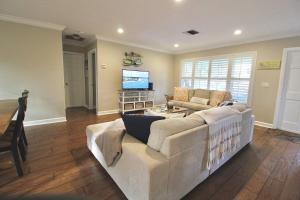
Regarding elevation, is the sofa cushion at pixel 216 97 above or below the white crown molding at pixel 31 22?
below

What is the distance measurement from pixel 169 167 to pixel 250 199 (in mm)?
1093

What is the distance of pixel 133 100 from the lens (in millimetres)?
5297

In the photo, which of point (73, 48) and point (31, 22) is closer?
point (31, 22)

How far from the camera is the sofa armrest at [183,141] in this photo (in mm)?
1361

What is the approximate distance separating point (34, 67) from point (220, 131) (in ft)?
13.6

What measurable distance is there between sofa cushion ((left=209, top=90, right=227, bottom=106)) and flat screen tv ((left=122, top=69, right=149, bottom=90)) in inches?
88.5

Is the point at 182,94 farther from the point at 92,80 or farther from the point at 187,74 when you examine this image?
the point at 92,80

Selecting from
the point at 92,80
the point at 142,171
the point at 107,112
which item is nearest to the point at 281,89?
the point at 142,171

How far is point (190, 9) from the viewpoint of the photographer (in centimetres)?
265

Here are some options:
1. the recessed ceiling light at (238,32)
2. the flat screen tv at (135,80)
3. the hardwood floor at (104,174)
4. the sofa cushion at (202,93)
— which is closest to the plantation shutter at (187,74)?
the sofa cushion at (202,93)

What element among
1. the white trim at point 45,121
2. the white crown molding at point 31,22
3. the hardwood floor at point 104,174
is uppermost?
the white crown molding at point 31,22

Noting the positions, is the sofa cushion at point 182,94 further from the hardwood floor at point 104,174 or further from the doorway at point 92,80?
the doorway at point 92,80

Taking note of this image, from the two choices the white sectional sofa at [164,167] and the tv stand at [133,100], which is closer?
the white sectional sofa at [164,167]

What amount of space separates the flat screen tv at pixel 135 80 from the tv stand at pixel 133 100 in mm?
149
